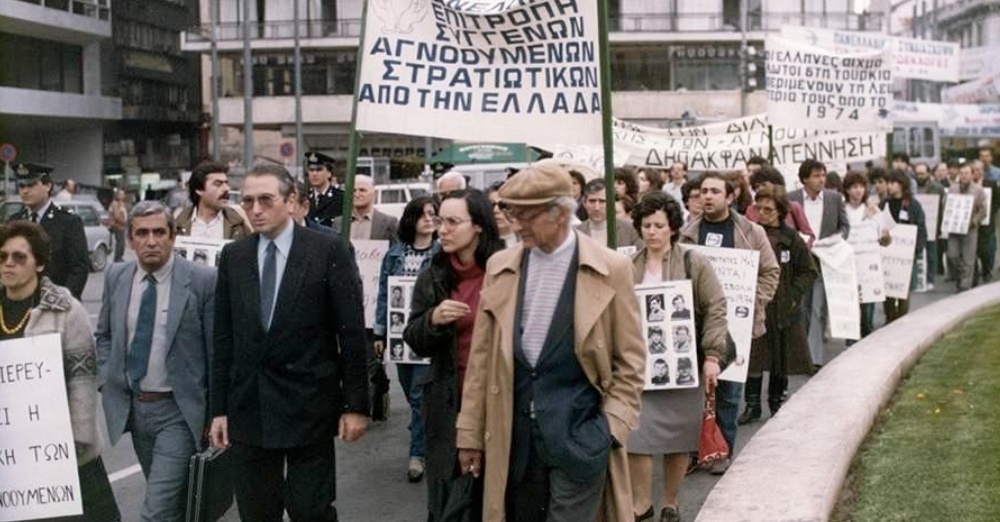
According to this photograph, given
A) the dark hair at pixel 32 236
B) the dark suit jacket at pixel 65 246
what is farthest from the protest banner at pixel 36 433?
the dark suit jacket at pixel 65 246

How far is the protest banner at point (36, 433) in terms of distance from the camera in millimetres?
5488

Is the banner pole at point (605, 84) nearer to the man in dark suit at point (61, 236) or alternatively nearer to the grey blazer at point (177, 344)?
the grey blazer at point (177, 344)

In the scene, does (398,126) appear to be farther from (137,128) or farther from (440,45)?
(137,128)

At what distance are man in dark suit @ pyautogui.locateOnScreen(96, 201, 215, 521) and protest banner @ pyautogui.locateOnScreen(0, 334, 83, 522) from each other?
0.58 m

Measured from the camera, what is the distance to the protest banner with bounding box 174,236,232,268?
8.45 meters

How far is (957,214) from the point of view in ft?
69.4

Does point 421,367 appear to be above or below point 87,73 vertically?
below

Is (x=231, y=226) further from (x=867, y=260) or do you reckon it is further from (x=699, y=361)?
(x=867, y=260)

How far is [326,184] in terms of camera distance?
12.4 m

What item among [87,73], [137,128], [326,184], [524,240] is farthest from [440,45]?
[137,128]

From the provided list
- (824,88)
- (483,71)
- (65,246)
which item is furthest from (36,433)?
(824,88)

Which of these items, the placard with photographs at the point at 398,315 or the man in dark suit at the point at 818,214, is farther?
the man in dark suit at the point at 818,214

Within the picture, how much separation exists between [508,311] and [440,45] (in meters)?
2.85

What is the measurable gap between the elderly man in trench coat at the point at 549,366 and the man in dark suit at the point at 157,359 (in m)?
1.58
